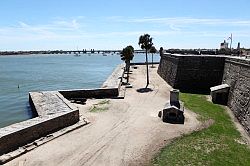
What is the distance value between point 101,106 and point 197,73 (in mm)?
13167

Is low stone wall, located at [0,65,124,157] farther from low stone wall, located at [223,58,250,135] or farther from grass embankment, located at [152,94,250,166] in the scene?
low stone wall, located at [223,58,250,135]

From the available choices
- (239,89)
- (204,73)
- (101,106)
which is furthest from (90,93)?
(239,89)

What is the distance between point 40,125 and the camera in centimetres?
1573

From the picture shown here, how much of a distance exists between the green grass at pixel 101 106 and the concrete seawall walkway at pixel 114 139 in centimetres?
39

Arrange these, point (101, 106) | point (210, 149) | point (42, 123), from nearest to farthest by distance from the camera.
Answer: point (210, 149), point (42, 123), point (101, 106)

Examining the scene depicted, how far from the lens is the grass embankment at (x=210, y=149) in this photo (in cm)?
A: 1319

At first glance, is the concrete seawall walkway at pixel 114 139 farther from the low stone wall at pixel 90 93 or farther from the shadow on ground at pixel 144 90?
the shadow on ground at pixel 144 90

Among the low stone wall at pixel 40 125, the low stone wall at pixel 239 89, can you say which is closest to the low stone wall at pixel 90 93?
the low stone wall at pixel 40 125

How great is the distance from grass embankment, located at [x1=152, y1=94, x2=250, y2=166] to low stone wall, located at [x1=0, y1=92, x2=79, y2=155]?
650 centimetres

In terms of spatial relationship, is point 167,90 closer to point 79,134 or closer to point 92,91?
point 92,91

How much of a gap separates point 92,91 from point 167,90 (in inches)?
333

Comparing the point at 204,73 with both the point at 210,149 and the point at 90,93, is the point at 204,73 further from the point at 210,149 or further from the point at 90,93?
the point at 210,149

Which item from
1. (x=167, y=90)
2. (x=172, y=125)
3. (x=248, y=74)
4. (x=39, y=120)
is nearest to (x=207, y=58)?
(x=167, y=90)

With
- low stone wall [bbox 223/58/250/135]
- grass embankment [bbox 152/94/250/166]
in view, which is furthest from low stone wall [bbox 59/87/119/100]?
low stone wall [bbox 223/58/250/135]
